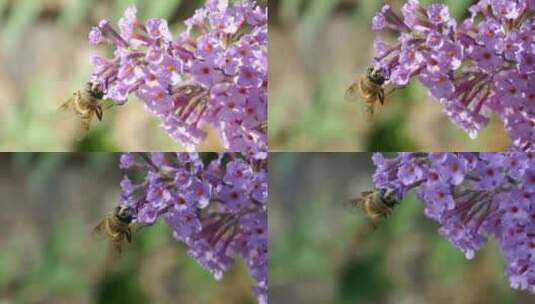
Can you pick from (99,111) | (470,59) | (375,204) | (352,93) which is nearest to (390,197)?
(375,204)

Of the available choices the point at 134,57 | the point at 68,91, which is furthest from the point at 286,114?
the point at 68,91

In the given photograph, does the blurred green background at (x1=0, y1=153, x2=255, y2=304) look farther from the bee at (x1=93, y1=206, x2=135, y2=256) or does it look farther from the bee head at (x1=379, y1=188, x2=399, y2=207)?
the bee head at (x1=379, y1=188, x2=399, y2=207)

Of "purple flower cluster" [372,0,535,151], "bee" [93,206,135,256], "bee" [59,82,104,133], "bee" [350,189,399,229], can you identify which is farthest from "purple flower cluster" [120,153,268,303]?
"purple flower cluster" [372,0,535,151]

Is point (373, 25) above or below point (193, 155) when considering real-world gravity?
above

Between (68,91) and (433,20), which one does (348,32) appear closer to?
(433,20)

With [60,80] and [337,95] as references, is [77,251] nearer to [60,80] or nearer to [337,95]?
[60,80]

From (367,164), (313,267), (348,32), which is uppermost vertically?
(348,32)
